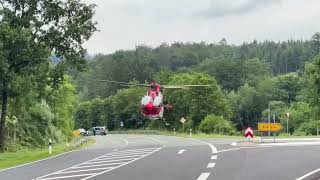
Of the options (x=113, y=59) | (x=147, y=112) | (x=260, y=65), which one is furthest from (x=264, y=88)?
(x=147, y=112)

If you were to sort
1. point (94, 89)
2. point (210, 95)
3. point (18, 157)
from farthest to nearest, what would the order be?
point (94, 89) → point (210, 95) → point (18, 157)

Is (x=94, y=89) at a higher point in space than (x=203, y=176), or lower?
higher

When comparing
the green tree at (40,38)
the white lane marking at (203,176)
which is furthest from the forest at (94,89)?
the white lane marking at (203,176)

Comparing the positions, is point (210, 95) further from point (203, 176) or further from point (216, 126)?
point (203, 176)

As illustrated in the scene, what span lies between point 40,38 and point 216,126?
186 feet

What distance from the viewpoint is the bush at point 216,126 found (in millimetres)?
90812

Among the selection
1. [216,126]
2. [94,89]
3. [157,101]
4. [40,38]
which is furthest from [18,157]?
[94,89]

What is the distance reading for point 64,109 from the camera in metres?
78.4

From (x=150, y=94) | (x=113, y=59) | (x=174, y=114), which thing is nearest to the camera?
(x=150, y=94)

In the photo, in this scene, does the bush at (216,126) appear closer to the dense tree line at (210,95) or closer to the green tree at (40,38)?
the dense tree line at (210,95)

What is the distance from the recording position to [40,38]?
3981 centimetres

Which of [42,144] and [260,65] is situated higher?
[260,65]

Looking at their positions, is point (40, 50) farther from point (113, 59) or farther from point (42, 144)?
point (113, 59)

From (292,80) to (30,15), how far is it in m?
122
